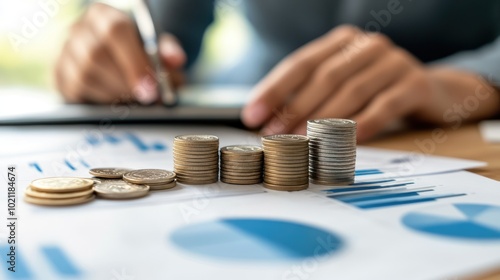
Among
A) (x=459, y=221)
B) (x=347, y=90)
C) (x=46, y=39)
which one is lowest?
(x=459, y=221)

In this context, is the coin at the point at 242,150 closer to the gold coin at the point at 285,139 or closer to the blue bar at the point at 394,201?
the gold coin at the point at 285,139

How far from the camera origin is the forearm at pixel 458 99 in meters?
1.20

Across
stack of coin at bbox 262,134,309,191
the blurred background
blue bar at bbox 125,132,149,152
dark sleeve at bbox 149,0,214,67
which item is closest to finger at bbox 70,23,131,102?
the blurred background

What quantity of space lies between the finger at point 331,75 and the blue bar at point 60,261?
627 millimetres

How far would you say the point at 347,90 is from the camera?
1096 millimetres

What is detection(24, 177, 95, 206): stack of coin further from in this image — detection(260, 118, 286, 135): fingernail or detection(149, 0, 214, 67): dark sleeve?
detection(149, 0, 214, 67): dark sleeve

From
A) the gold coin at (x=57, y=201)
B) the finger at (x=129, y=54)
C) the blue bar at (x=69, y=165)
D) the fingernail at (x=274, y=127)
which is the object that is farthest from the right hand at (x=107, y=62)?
the gold coin at (x=57, y=201)

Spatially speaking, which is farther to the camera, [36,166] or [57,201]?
[36,166]

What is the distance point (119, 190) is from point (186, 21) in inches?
58.1

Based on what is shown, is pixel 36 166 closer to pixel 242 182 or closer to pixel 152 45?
pixel 242 182

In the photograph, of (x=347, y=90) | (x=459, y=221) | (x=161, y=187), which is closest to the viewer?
(x=459, y=221)

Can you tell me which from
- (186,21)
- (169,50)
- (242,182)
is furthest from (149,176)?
(186,21)

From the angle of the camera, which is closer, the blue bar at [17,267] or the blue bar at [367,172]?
the blue bar at [17,267]

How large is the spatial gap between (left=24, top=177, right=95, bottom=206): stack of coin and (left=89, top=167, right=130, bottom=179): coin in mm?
72
